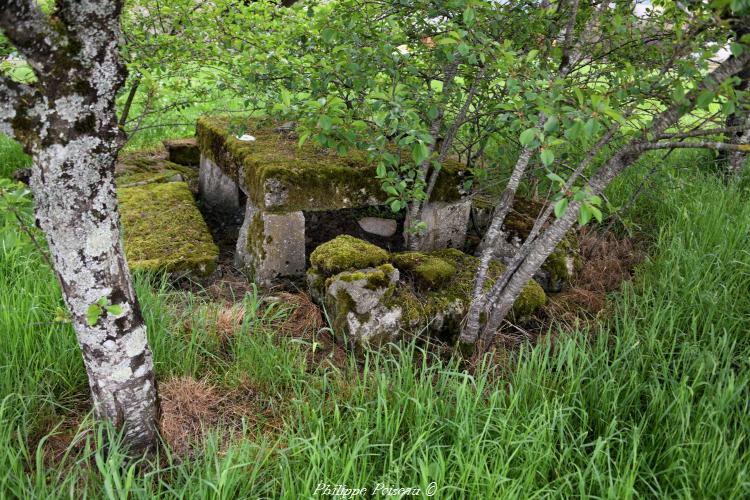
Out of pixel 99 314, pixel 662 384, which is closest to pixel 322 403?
pixel 99 314

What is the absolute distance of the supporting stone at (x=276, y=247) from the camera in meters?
3.14

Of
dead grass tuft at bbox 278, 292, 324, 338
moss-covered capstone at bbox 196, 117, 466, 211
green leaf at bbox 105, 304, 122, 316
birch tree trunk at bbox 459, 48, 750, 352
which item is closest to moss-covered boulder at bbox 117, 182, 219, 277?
moss-covered capstone at bbox 196, 117, 466, 211

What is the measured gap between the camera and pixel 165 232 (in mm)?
3461

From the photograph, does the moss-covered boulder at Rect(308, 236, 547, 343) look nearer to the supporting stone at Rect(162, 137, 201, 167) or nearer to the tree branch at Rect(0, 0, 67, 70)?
the tree branch at Rect(0, 0, 67, 70)

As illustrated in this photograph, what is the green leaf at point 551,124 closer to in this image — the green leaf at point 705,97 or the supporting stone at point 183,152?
the green leaf at point 705,97

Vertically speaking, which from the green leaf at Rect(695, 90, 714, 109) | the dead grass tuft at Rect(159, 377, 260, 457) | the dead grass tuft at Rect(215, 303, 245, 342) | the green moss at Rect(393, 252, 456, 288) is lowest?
the dead grass tuft at Rect(159, 377, 260, 457)

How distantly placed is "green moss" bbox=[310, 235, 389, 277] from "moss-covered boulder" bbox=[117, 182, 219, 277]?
0.74 m

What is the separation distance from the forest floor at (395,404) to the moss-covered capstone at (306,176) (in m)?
0.60

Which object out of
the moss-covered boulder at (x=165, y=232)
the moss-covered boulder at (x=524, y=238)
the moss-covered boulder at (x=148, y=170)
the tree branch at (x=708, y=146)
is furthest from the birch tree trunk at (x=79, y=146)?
the moss-covered boulder at (x=148, y=170)

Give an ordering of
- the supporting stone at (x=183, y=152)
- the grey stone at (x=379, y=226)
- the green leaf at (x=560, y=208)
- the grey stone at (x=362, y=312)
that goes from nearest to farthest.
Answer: the green leaf at (x=560, y=208) < the grey stone at (x=362, y=312) < the grey stone at (x=379, y=226) < the supporting stone at (x=183, y=152)

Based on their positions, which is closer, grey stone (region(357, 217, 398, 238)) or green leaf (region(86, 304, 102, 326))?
green leaf (region(86, 304, 102, 326))

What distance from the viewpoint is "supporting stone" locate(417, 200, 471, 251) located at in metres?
3.45

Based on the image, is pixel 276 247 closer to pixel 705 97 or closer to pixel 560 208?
pixel 560 208

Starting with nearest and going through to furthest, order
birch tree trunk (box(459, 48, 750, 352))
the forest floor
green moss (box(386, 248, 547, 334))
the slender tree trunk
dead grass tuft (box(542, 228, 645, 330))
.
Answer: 1. the slender tree trunk
2. the forest floor
3. birch tree trunk (box(459, 48, 750, 352))
4. green moss (box(386, 248, 547, 334))
5. dead grass tuft (box(542, 228, 645, 330))
